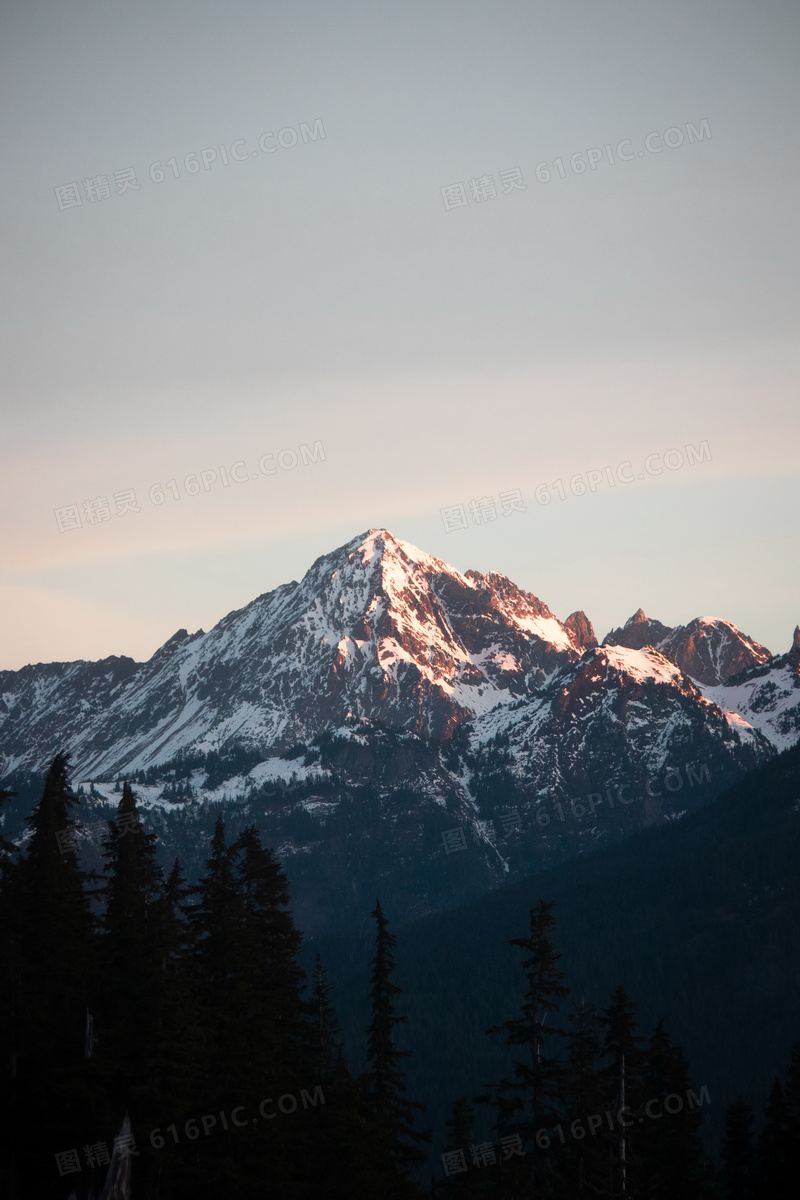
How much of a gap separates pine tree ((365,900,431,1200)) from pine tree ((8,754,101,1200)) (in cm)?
1320

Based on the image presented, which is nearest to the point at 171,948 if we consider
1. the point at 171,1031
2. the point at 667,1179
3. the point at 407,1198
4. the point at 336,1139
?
the point at 171,1031

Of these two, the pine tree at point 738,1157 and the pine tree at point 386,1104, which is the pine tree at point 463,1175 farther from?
the pine tree at point 738,1157

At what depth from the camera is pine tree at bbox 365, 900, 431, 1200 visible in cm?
6259

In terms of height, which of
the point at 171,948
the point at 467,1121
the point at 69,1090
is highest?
the point at 171,948

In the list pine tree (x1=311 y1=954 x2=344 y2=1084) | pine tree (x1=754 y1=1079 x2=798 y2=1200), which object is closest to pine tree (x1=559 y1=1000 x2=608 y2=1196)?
pine tree (x1=311 y1=954 x2=344 y2=1084)

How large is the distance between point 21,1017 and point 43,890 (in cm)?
960

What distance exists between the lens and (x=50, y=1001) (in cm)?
6588

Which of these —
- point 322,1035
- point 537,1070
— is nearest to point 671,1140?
point 537,1070

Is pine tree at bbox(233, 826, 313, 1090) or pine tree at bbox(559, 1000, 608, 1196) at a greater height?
pine tree at bbox(233, 826, 313, 1090)

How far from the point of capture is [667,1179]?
7269 cm

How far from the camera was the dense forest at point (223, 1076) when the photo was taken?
58.8 m

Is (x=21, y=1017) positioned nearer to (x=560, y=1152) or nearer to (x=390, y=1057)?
(x=390, y=1057)

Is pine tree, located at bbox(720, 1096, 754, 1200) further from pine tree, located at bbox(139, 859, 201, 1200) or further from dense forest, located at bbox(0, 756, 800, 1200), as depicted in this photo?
pine tree, located at bbox(139, 859, 201, 1200)

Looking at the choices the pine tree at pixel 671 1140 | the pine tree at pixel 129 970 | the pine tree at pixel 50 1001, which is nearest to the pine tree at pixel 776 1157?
the pine tree at pixel 671 1140
